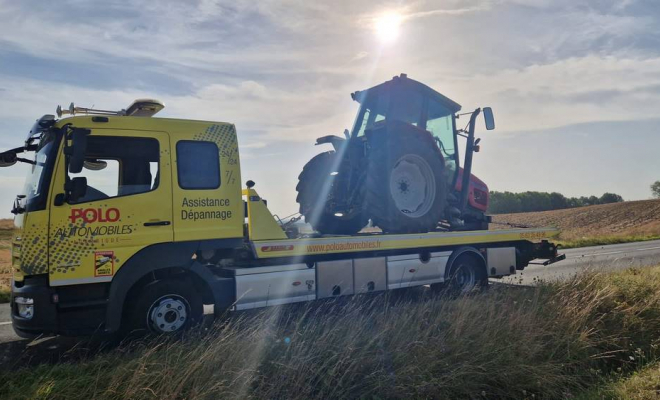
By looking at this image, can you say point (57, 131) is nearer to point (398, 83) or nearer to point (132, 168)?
point (132, 168)

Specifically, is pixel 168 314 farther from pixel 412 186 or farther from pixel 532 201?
pixel 532 201

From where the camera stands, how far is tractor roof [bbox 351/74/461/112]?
8711mm

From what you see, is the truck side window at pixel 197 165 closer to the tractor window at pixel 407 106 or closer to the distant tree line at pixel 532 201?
the tractor window at pixel 407 106

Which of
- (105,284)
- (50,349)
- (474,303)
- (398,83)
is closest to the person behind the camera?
(105,284)

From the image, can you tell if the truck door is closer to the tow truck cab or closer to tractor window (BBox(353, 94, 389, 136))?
the tow truck cab

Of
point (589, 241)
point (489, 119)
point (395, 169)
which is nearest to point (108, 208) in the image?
point (395, 169)

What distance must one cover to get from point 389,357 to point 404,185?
4.17 metres

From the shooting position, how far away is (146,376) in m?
4.18

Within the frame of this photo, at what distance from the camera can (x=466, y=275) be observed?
9289 mm

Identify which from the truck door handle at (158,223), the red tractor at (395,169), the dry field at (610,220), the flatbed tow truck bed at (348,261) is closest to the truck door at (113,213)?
the truck door handle at (158,223)

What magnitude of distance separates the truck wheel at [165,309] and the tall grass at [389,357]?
1.12ft

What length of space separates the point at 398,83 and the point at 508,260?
4.07 meters

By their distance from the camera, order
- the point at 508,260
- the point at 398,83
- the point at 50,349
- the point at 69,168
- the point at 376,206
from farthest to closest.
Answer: the point at 508,260 < the point at 398,83 < the point at 376,206 < the point at 50,349 < the point at 69,168

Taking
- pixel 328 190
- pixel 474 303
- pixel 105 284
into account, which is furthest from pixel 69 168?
pixel 474 303
